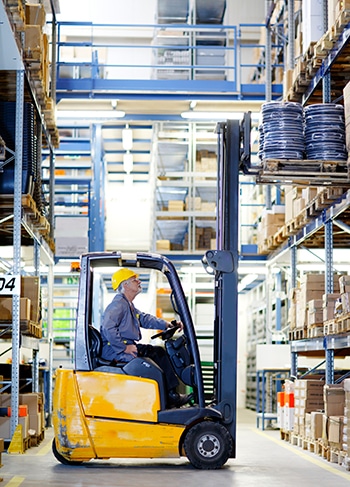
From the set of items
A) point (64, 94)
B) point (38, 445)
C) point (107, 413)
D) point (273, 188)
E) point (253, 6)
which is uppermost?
point (253, 6)

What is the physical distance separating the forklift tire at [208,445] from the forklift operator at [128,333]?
424mm

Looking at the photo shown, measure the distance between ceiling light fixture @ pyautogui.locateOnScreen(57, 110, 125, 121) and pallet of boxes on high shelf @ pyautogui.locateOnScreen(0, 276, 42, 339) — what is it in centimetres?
597

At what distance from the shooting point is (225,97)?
1666 cm

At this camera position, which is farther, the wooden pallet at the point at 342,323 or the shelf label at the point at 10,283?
the shelf label at the point at 10,283

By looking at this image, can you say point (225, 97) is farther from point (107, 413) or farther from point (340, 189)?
point (107, 413)

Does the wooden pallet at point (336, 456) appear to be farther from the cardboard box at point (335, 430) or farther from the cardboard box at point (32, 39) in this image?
the cardboard box at point (32, 39)

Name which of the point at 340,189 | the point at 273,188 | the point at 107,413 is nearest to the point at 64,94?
the point at 273,188

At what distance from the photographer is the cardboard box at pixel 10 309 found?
10109mm

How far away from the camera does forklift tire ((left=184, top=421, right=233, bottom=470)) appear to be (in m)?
8.26

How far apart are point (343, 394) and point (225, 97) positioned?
811cm

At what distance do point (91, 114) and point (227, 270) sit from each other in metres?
→ 8.92

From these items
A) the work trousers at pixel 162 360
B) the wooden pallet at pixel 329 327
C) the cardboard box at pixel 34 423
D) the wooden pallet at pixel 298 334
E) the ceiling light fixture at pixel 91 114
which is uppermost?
the ceiling light fixture at pixel 91 114

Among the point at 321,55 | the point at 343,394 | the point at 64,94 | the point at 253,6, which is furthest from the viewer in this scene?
the point at 253,6

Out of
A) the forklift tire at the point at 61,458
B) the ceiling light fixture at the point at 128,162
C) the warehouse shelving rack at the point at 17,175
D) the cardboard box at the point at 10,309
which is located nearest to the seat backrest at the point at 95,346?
the forklift tire at the point at 61,458
